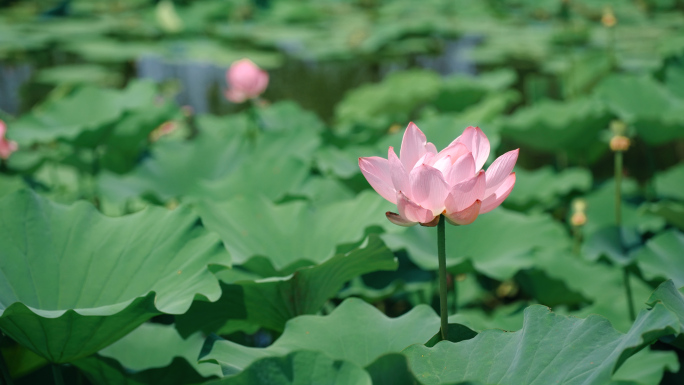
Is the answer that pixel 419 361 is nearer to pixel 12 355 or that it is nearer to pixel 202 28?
pixel 12 355

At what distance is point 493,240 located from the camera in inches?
66.4

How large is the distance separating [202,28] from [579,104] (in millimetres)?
5163

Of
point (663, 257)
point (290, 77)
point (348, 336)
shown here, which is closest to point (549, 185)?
point (663, 257)

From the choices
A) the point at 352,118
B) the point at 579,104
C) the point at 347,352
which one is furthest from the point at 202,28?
the point at 347,352

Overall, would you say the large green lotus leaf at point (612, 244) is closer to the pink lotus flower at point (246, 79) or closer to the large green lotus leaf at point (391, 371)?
the large green lotus leaf at point (391, 371)

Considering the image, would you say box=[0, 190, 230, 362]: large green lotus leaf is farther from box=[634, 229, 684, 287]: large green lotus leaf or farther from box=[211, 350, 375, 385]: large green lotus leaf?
box=[634, 229, 684, 287]: large green lotus leaf

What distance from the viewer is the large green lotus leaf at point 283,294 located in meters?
1.19

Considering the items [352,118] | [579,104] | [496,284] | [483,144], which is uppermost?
[483,144]

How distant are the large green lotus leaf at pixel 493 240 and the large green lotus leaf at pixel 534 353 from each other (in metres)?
0.62

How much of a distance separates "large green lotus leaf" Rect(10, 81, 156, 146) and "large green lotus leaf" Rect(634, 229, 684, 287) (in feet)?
5.31

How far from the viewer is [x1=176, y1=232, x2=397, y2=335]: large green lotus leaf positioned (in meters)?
1.19

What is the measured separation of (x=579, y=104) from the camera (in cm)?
249

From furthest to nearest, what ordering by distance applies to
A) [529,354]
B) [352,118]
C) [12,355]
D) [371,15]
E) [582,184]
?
1. [371,15]
2. [352,118]
3. [582,184]
4. [12,355]
5. [529,354]

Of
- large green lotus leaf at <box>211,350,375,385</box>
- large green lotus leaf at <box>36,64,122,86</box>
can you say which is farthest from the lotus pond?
large green lotus leaf at <box>36,64,122,86</box>
